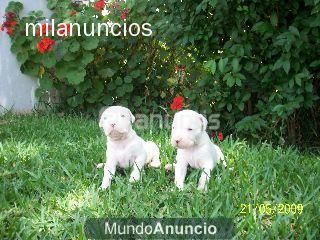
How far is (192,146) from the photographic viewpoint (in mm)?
3043

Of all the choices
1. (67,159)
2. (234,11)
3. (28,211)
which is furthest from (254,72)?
(28,211)

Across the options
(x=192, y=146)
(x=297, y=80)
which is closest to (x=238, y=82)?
(x=297, y=80)

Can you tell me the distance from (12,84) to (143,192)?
166 inches

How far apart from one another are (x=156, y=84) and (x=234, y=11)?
1962 millimetres

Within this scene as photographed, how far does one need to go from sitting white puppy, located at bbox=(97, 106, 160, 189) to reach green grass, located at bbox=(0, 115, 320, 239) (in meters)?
0.08

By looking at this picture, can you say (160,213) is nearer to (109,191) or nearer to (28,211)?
(109,191)

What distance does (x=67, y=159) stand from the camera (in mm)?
3670

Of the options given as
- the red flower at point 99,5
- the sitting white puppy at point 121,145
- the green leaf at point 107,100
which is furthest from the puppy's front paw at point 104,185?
the red flower at point 99,5

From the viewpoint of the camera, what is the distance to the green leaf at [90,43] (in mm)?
5957

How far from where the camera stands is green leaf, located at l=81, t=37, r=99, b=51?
596 centimetres

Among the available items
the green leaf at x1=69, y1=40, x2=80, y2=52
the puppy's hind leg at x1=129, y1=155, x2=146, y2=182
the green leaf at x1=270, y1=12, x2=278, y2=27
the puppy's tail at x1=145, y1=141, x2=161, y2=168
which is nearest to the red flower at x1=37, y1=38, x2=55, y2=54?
the green leaf at x1=69, y1=40, x2=80, y2=52

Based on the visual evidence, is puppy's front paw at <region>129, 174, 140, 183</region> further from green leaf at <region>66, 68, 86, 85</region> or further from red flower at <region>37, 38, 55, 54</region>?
red flower at <region>37, 38, 55, 54</region>

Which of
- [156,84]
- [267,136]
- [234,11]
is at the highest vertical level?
[234,11]

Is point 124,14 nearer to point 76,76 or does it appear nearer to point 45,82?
point 76,76
